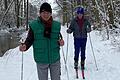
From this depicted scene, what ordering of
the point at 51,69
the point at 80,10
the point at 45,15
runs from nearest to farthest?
the point at 45,15 < the point at 51,69 < the point at 80,10

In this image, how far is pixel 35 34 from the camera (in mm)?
5645

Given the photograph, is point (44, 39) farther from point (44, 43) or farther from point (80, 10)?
point (80, 10)

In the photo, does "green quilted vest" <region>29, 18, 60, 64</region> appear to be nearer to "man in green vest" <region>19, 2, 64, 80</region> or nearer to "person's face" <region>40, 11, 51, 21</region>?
"man in green vest" <region>19, 2, 64, 80</region>

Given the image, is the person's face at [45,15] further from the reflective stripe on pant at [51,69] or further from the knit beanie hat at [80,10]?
the knit beanie hat at [80,10]

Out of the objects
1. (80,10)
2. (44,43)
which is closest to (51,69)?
(44,43)

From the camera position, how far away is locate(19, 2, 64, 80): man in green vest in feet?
18.4

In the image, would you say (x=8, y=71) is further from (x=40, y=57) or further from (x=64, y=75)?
(x=40, y=57)

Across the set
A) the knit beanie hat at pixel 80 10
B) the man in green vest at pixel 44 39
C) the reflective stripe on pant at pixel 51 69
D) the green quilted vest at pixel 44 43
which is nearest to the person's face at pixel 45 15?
the man in green vest at pixel 44 39

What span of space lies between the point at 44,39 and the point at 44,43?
7 centimetres

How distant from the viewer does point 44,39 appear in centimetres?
566

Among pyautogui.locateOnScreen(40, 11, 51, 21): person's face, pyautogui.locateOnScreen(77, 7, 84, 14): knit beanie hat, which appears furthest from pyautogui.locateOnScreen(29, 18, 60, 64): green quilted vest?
pyautogui.locateOnScreen(77, 7, 84, 14): knit beanie hat

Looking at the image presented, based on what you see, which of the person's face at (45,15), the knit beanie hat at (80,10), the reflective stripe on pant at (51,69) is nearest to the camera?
the person's face at (45,15)

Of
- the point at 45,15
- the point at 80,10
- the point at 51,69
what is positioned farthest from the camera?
the point at 80,10

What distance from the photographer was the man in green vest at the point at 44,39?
18.4 feet
